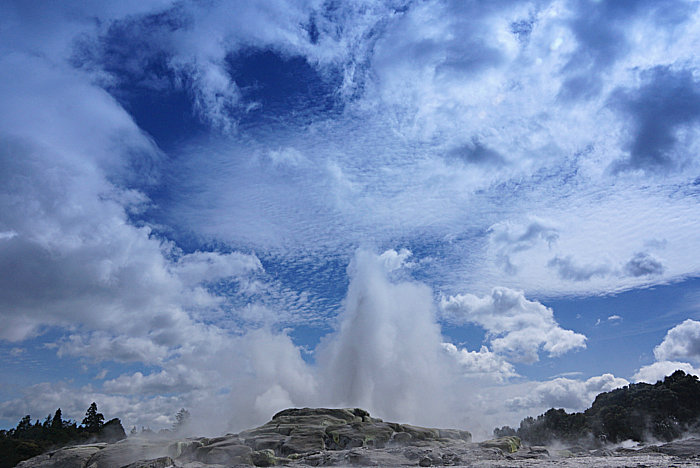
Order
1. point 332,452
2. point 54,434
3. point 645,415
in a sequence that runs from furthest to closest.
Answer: point 54,434, point 645,415, point 332,452

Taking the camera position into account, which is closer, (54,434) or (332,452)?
(332,452)

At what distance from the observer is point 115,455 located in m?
54.8

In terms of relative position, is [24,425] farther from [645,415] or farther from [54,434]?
[645,415]

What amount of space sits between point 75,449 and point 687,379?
363 ft

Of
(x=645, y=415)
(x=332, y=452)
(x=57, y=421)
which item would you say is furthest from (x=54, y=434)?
(x=645, y=415)

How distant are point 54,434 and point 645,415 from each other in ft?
452

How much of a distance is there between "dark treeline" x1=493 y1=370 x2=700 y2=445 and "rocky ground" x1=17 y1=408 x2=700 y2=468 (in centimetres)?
4724

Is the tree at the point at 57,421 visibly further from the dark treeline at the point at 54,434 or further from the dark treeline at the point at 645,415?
the dark treeline at the point at 645,415

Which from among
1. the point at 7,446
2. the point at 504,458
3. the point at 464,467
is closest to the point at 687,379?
the point at 504,458

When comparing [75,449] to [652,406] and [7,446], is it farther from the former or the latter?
[652,406]

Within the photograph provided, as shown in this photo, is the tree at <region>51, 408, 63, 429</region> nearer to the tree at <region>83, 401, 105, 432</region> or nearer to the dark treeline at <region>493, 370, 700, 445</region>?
the tree at <region>83, 401, 105, 432</region>

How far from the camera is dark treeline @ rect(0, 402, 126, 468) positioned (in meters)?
100

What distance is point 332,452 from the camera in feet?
178

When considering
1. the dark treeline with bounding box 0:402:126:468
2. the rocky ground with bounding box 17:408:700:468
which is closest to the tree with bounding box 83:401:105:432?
the dark treeline with bounding box 0:402:126:468
